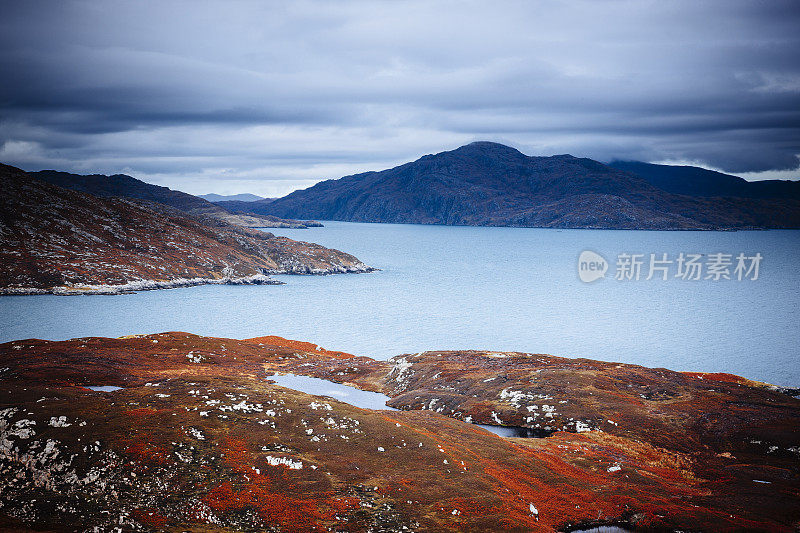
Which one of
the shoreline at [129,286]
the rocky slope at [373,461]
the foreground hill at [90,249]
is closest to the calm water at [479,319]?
the shoreline at [129,286]

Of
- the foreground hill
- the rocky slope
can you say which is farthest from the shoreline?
the rocky slope

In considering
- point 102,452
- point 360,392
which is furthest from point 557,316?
point 102,452

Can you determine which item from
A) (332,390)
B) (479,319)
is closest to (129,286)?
(479,319)

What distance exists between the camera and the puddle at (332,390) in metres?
58.1

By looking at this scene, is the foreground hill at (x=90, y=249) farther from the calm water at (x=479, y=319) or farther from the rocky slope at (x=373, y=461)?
the rocky slope at (x=373, y=461)

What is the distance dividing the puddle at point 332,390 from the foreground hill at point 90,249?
106135mm

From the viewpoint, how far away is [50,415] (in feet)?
91.6

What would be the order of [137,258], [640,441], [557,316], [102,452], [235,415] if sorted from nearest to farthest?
[102,452], [235,415], [640,441], [557,316], [137,258]

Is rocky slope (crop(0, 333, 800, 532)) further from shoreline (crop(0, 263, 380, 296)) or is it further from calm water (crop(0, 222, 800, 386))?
shoreline (crop(0, 263, 380, 296))

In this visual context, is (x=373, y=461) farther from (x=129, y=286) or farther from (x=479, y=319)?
(x=129, y=286)

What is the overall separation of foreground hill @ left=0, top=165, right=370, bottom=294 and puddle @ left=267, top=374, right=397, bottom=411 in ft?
348

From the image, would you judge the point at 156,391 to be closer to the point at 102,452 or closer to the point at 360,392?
the point at 102,452

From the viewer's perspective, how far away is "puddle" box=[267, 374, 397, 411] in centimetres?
5809

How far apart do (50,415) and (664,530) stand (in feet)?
117
